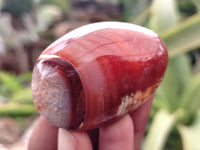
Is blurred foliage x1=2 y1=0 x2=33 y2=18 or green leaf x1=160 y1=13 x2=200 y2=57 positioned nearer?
green leaf x1=160 y1=13 x2=200 y2=57

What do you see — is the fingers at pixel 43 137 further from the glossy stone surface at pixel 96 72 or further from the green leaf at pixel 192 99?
the green leaf at pixel 192 99

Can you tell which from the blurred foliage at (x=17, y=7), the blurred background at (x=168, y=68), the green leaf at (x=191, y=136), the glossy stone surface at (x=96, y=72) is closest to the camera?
the glossy stone surface at (x=96, y=72)

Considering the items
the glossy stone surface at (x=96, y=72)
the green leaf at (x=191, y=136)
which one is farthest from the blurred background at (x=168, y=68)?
the glossy stone surface at (x=96, y=72)

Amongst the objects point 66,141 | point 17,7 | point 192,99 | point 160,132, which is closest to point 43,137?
point 66,141

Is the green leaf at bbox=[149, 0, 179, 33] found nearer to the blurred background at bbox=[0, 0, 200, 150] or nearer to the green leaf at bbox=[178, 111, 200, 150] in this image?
the blurred background at bbox=[0, 0, 200, 150]

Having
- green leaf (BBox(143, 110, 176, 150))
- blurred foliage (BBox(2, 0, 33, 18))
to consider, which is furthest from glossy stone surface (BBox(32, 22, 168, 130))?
blurred foliage (BBox(2, 0, 33, 18))

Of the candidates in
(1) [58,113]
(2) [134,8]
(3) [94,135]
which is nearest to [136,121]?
(3) [94,135]

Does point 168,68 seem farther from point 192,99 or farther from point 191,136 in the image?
point 191,136

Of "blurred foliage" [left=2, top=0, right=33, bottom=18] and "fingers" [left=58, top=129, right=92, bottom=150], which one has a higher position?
"fingers" [left=58, top=129, right=92, bottom=150]
